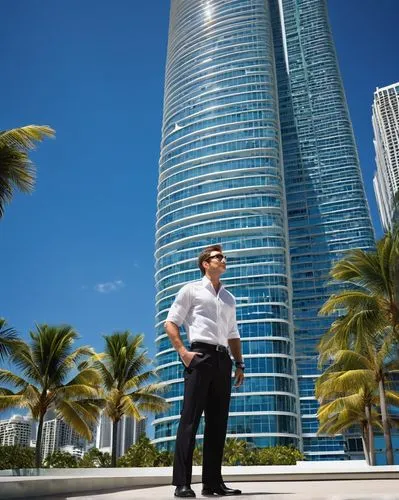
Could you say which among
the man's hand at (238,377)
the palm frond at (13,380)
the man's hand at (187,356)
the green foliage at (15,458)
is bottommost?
the green foliage at (15,458)

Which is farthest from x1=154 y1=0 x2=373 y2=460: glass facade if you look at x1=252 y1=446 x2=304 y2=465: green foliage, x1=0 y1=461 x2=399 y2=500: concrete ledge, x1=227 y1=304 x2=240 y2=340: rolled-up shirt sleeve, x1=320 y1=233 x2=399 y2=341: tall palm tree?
x1=227 y1=304 x2=240 y2=340: rolled-up shirt sleeve

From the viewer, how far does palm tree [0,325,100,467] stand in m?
18.3

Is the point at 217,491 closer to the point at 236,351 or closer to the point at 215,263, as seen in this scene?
the point at 236,351

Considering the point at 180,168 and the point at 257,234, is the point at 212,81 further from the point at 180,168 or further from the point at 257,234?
the point at 257,234

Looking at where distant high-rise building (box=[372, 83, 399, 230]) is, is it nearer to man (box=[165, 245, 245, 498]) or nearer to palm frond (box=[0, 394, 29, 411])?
palm frond (box=[0, 394, 29, 411])

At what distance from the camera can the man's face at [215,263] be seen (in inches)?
144

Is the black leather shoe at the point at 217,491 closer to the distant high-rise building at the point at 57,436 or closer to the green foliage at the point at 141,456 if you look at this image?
the green foliage at the point at 141,456

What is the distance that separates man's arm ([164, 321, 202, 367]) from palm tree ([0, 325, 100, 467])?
53.5 ft

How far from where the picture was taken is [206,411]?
3355 mm

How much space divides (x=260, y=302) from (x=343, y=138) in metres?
53.5

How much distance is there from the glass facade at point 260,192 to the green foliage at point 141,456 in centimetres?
3919

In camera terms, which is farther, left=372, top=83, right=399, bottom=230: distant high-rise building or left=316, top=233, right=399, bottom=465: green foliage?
left=372, top=83, right=399, bottom=230: distant high-rise building

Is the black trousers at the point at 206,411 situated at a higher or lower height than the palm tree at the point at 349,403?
lower

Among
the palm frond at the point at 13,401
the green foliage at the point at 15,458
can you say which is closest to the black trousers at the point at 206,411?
the palm frond at the point at 13,401
